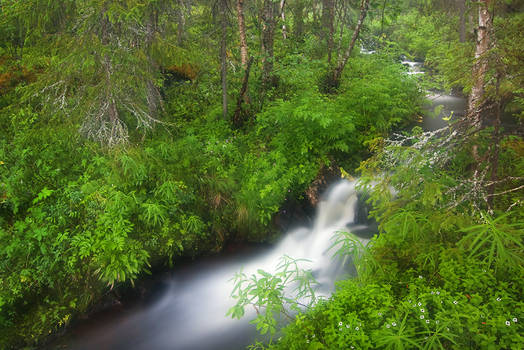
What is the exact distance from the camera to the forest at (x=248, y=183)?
325 centimetres

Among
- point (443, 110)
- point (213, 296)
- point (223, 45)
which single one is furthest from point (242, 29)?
point (443, 110)

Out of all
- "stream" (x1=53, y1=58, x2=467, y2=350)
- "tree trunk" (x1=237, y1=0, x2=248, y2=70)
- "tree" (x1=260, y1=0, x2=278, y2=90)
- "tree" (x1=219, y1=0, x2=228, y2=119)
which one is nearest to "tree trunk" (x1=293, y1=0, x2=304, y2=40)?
"tree" (x1=260, y1=0, x2=278, y2=90)

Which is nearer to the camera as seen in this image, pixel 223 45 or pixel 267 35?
pixel 223 45

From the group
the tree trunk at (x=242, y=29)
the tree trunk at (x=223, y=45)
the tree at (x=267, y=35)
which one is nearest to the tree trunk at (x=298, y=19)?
the tree at (x=267, y=35)

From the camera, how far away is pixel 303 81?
9633 mm

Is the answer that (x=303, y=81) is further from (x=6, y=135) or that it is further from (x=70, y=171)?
(x=6, y=135)

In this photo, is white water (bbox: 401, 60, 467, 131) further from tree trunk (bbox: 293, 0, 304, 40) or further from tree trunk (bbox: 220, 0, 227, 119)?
tree trunk (bbox: 220, 0, 227, 119)

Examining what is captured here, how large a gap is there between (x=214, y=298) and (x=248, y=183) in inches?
107

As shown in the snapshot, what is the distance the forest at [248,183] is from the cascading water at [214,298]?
25cm

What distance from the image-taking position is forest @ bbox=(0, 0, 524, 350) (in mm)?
3252

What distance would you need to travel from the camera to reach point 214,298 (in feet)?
20.2

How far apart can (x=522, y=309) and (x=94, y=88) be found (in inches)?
281

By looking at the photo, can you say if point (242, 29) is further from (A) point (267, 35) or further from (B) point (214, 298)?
(B) point (214, 298)

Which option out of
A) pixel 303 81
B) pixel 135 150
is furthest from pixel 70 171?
pixel 303 81
